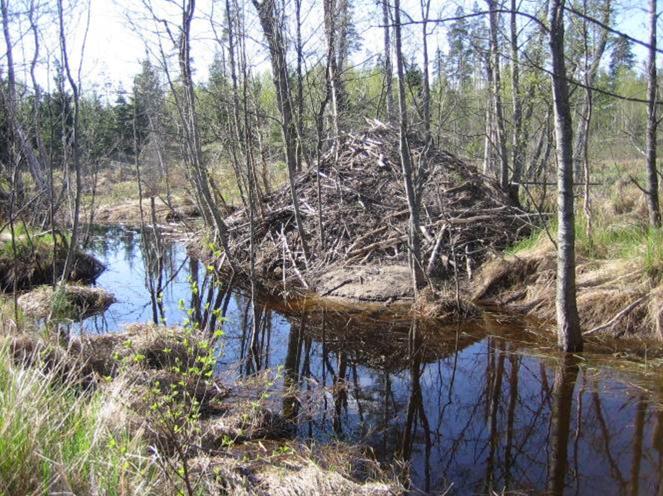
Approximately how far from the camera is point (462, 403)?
5383 mm

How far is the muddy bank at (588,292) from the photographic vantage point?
6651mm

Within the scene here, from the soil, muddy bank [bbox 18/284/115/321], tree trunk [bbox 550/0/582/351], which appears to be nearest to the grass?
muddy bank [bbox 18/284/115/321]

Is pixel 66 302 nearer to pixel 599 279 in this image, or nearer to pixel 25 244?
pixel 25 244

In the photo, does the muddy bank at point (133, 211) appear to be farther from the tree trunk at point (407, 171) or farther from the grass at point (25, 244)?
the tree trunk at point (407, 171)

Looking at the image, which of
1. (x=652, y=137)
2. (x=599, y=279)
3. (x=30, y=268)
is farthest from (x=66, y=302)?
(x=652, y=137)

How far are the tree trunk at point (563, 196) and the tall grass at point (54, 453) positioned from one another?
14.3 ft

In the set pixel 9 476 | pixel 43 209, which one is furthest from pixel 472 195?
pixel 9 476

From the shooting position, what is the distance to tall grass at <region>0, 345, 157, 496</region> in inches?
95.5

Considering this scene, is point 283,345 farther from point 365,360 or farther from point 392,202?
point 392,202

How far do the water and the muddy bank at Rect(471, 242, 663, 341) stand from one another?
0.68 m

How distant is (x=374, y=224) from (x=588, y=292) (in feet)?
13.9

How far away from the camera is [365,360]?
21.7 feet

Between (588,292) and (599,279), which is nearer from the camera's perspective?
(588,292)

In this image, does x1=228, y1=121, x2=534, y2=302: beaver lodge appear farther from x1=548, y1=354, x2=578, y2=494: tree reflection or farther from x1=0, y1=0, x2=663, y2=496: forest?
x1=548, y1=354, x2=578, y2=494: tree reflection
